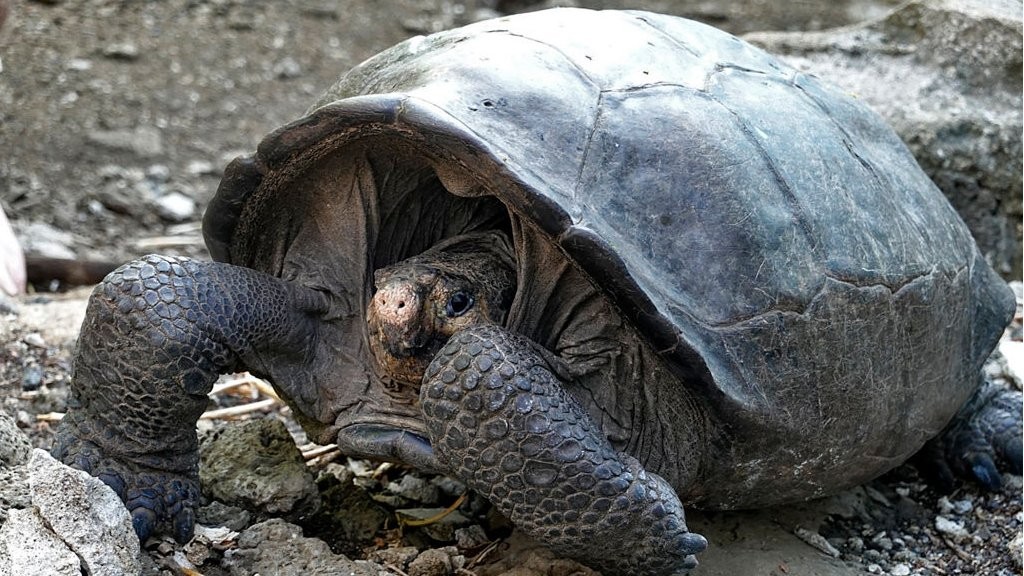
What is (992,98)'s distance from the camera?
17.5ft

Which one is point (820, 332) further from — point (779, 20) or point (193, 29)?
point (779, 20)

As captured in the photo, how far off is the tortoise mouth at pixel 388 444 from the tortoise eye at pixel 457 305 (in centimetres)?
30

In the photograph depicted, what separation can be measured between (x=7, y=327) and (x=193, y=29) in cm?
399

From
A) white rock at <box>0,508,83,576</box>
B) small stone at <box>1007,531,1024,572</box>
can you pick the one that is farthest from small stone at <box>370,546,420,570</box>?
small stone at <box>1007,531,1024,572</box>

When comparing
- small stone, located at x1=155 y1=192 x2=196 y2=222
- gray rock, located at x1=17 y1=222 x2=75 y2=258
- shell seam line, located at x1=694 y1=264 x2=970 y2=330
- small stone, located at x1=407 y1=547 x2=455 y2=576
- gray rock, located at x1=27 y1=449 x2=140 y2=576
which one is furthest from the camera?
small stone, located at x1=155 y1=192 x2=196 y2=222

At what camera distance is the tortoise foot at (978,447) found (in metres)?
3.65

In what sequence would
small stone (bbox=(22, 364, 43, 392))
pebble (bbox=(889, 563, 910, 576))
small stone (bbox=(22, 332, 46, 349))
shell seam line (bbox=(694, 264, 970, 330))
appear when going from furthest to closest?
small stone (bbox=(22, 332, 46, 349)), small stone (bbox=(22, 364, 43, 392)), pebble (bbox=(889, 563, 910, 576)), shell seam line (bbox=(694, 264, 970, 330))

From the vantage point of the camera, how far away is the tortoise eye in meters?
2.77

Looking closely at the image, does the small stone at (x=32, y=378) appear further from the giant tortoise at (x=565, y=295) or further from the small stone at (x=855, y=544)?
the small stone at (x=855, y=544)

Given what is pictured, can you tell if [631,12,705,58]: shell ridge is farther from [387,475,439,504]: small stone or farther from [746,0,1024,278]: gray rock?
[746,0,1024,278]: gray rock

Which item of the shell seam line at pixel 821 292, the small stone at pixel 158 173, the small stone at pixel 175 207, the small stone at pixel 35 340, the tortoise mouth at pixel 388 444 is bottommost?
the small stone at pixel 175 207

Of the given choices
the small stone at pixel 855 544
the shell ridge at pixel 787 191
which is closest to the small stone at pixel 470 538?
the small stone at pixel 855 544

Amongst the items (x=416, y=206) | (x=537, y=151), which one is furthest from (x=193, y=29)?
(x=537, y=151)

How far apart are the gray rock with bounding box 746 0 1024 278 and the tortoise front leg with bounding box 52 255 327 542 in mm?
3199
